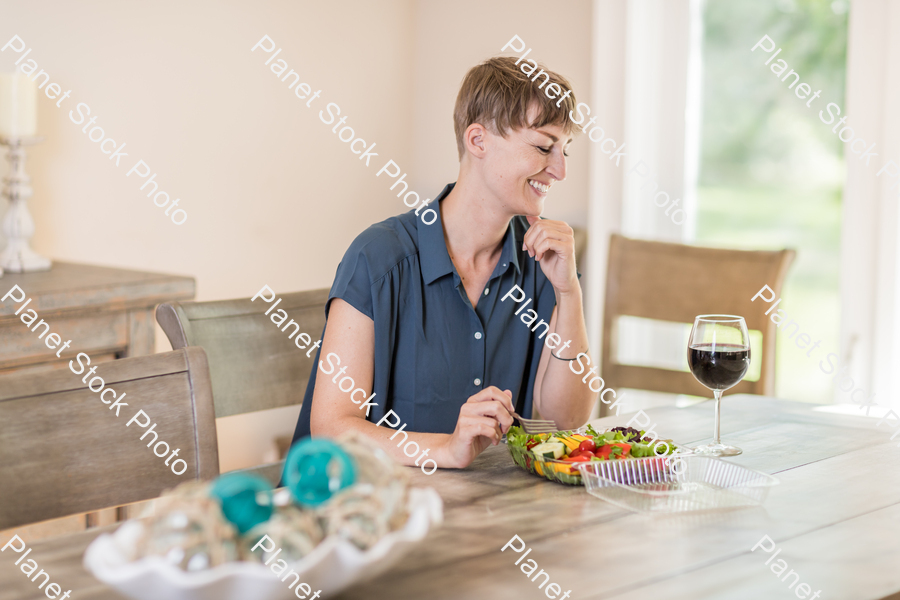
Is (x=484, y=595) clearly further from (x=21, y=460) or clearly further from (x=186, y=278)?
(x=186, y=278)

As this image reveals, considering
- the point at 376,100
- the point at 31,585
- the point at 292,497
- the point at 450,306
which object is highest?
the point at 376,100

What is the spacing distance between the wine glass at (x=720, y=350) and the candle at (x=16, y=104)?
1.71 m

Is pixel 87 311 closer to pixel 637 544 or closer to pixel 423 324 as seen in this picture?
pixel 423 324

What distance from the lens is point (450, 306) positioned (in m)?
1.56

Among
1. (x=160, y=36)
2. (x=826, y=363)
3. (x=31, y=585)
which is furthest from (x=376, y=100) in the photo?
(x=31, y=585)

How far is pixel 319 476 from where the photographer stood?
71 centimetres

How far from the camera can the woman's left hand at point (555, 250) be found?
1.50m

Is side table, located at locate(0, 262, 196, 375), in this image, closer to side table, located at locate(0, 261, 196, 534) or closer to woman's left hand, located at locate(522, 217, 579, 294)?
side table, located at locate(0, 261, 196, 534)

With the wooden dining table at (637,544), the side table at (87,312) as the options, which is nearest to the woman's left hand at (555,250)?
the wooden dining table at (637,544)

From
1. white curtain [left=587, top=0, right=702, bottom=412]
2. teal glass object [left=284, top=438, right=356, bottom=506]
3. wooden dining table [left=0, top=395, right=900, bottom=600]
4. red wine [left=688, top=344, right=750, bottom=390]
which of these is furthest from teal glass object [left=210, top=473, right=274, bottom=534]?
white curtain [left=587, top=0, right=702, bottom=412]

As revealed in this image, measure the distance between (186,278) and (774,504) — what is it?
1.47 metres

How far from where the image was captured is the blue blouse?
58.6 inches

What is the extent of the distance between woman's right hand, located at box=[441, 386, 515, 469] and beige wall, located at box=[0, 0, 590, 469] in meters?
1.74

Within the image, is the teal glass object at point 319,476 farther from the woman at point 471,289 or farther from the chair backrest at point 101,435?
the woman at point 471,289
